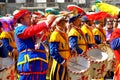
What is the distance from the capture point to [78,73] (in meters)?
7.68

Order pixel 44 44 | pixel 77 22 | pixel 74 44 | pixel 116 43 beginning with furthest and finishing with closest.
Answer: pixel 77 22 → pixel 74 44 → pixel 44 44 → pixel 116 43

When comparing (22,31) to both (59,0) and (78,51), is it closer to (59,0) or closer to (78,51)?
(78,51)

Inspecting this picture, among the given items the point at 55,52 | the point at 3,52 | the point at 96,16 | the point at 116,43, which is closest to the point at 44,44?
the point at 55,52

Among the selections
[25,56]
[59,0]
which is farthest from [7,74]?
[59,0]

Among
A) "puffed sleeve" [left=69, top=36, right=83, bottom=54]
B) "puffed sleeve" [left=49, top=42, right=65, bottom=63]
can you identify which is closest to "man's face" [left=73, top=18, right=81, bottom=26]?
"puffed sleeve" [left=69, top=36, right=83, bottom=54]

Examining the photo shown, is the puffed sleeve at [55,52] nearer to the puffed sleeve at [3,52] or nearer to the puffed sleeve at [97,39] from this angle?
the puffed sleeve at [3,52]

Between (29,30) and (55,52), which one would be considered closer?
(29,30)

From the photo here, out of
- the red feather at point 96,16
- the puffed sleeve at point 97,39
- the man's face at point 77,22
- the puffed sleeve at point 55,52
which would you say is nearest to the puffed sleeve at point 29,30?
the puffed sleeve at point 55,52

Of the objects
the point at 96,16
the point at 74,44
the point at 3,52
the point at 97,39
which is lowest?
the point at 97,39

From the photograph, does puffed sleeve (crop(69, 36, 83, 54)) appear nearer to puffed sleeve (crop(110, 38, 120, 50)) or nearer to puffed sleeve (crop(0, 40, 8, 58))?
puffed sleeve (crop(0, 40, 8, 58))

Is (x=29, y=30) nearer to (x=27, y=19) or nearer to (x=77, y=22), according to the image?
(x=27, y=19)

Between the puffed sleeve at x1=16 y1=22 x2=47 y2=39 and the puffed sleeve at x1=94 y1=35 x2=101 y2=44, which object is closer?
the puffed sleeve at x1=16 y1=22 x2=47 y2=39

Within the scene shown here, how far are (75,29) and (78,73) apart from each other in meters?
1.32

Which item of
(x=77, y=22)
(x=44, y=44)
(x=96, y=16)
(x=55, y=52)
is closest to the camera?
(x=55, y=52)
